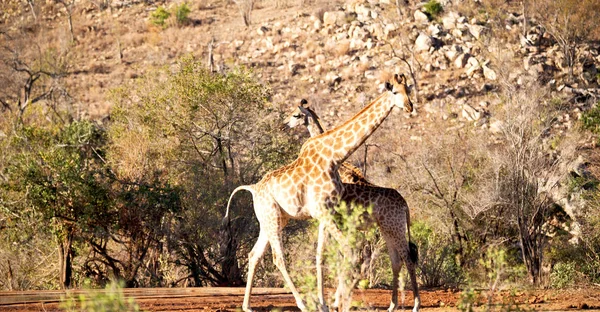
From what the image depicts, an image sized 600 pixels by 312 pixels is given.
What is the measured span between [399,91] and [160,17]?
39501 mm

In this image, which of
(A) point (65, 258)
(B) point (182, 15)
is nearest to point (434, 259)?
(A) point (65, 258)

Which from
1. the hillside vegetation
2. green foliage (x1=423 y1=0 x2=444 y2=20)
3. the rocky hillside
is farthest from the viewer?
green foliage (x1=423 y1=0 x2=444 y2=20)

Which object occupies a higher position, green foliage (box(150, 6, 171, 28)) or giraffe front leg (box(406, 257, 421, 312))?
green foliage (box(150, 6, 171, 28))

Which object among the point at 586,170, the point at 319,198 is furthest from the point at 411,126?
the point at 319,198

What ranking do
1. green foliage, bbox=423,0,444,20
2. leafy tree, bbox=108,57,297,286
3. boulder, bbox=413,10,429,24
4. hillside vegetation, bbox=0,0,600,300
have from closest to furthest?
hillside vegetation, bbox=0,0,600,300, leafy tree, bbox=108,57,297,286, boulder, bbox=413,10,429,24, green foliage, bbox=423,0,444,20

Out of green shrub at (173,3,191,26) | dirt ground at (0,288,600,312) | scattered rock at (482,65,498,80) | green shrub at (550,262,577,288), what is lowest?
green shrub at (550,262,577,288)

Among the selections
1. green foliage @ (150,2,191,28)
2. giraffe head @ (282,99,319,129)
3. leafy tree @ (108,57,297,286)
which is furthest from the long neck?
green foliage @ (150,2,191,28)

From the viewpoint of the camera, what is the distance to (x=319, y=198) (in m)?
9.17

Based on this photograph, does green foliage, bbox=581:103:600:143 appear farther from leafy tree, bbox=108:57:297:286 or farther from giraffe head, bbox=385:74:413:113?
giraffe head, bbox=385:74:413:113

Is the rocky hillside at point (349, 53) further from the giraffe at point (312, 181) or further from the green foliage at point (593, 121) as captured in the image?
the giraffe at point (312, 181)

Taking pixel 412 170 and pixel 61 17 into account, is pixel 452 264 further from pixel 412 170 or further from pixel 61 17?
pixel 61 17

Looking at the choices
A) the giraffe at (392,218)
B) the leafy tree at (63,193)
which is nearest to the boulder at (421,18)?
the leafy tree at (63,193)

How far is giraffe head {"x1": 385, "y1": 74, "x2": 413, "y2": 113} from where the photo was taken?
924 centimetres

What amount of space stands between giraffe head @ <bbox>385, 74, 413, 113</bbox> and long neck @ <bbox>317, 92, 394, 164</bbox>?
0.25 ft
